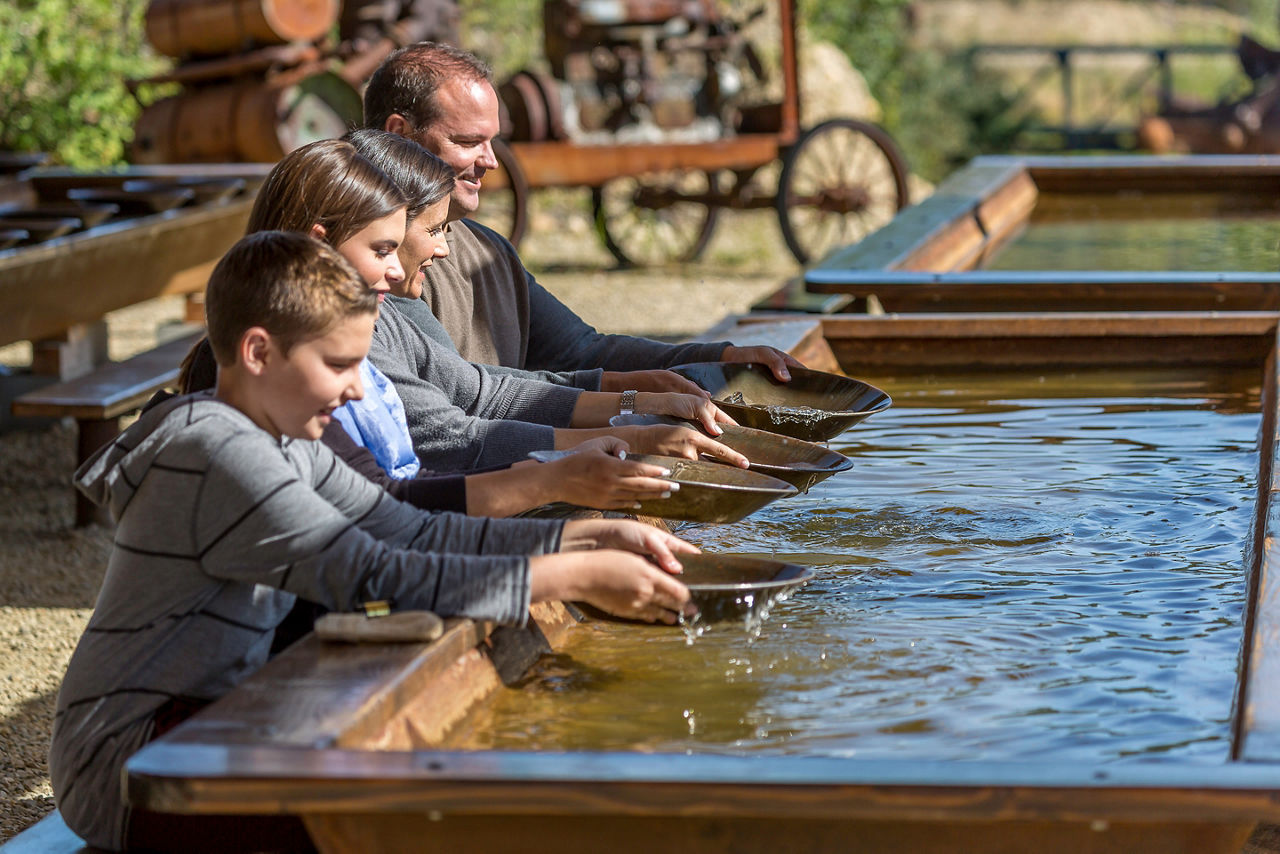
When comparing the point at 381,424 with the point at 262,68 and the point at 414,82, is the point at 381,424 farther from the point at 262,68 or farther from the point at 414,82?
the point at 262,68

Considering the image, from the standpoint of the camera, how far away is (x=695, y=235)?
404 inches

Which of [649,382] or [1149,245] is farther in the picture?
[1149,245]

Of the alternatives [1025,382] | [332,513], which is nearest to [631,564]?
[332,513]

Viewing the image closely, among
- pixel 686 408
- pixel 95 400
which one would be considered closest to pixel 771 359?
pixel 686 408

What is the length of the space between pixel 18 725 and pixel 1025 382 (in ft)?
7.80

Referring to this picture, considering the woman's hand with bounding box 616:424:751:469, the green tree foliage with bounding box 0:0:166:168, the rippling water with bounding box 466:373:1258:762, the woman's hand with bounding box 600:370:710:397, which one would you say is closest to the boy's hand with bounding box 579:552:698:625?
the rippling water with bounding box 466:373:1258:762

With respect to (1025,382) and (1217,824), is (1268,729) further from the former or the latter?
(1025,382)

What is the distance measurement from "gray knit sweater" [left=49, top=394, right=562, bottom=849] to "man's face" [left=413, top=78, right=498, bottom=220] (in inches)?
42.6

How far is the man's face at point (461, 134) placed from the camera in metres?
2.82

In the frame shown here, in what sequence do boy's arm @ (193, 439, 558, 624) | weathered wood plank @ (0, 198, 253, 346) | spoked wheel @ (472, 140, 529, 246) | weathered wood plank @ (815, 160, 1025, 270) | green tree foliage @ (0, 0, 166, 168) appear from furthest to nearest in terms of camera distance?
1. green tree foliage @ (0, 0, 166, 168)
2. spoked wheel @ (472, 140, 529, 246)
3. weathered wood plank @ (815, 160, 1025, 270)
4. weathered wood plank @ (0, 198, 253, 346)
5. boy's arm @ (193, 439, 558, 624)

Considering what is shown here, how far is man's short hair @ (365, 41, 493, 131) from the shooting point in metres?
2.82

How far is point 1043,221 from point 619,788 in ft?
20.2

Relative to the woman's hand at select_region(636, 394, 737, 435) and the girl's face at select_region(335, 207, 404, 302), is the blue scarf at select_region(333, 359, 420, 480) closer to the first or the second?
the girl's face at select_region(335, 207, 404, 302)

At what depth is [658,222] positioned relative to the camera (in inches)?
392
